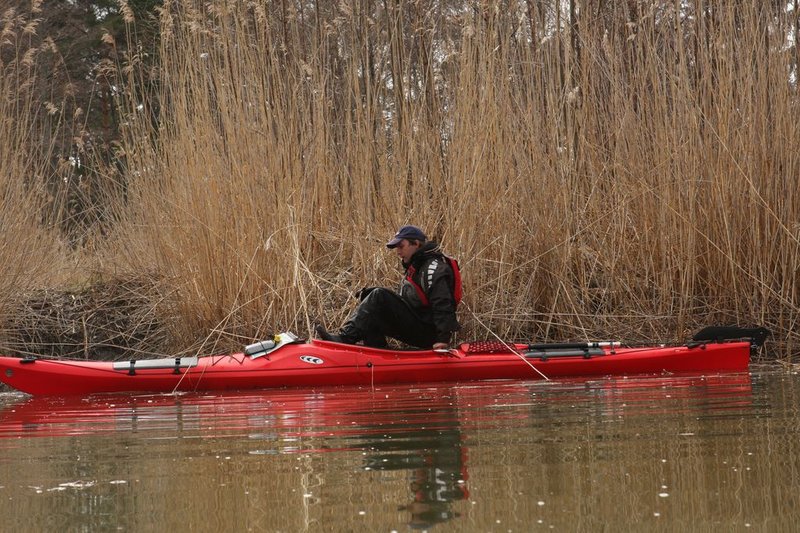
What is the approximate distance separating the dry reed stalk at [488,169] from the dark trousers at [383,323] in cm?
34

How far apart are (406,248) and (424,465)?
133 inches

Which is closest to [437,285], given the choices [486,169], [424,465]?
[486,169]

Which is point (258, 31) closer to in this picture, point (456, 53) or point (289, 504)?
point (456, 53)

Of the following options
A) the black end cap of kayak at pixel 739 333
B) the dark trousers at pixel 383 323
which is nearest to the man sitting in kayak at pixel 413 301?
the dark trousers at pixel 383 323

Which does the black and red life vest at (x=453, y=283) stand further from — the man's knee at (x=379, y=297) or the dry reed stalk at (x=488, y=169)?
the dry reed stalk at (x=488, y=169)

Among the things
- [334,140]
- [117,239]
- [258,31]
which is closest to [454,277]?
[334,140]

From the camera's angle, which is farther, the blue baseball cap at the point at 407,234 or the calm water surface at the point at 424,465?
the blue baseball cap at the point at 407,234

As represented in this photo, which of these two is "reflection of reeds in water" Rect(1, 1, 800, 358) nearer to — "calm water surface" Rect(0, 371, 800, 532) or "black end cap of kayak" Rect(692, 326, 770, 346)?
"black end cap of kayak" Rect(692, 326, 770, 346)

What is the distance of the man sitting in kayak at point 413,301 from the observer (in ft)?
21.8

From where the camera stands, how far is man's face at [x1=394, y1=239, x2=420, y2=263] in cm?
664

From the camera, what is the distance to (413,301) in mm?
6852

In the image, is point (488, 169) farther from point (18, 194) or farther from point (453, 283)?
point (18, 194)

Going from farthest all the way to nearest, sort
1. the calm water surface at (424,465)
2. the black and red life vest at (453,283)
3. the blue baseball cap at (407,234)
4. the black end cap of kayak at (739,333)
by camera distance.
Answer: the black and red life vest at (453,283), the blue baseball cap at (407,234), the black end cap of kayak at (739,333), the calm water surface at (424,465)

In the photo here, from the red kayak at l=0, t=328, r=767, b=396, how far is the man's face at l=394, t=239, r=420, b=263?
0.53 meters
